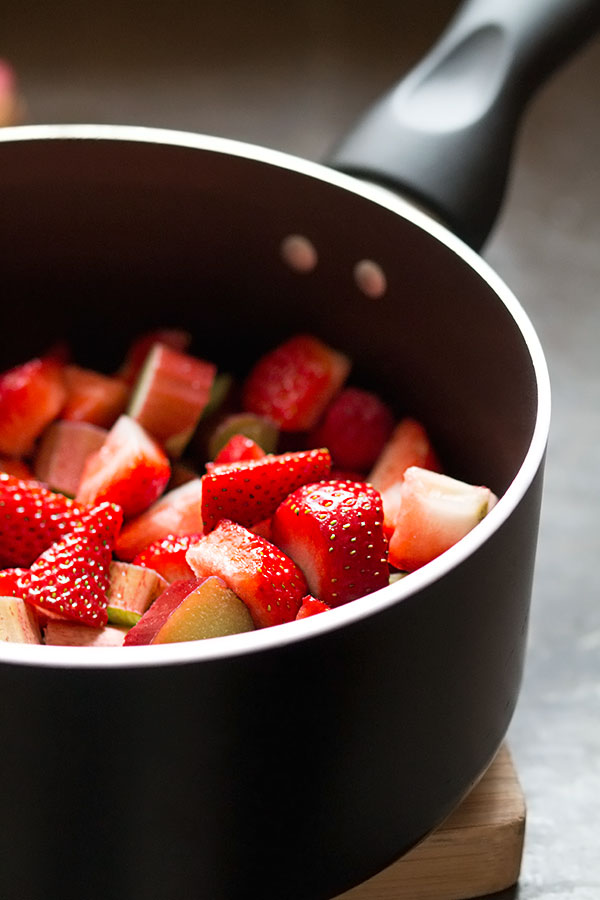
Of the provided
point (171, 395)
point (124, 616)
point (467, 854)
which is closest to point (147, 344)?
point (171, 395)

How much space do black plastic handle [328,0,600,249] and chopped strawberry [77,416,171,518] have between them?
23cm

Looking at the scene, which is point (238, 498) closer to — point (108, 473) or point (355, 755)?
point (108, 473)

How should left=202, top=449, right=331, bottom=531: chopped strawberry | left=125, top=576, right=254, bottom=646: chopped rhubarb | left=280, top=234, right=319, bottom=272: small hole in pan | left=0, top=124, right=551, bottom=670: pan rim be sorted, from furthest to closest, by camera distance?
left=280, top=234, right=319, bottom=272: small hole in pan → left=202, top=449, right=331, bottom=531: chopped strawberry → left=125, top=576, right=254, bottom=646: chopped rhubarb → left=0, top=124, right=551, bottom=670: pan rim

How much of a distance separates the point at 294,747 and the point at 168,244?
46 cm

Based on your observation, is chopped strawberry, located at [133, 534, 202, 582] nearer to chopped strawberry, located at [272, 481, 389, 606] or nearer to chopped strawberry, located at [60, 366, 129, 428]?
chopped strawberry, located at [272, 481, 389, 606]

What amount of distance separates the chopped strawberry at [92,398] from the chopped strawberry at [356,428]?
0.16 meters

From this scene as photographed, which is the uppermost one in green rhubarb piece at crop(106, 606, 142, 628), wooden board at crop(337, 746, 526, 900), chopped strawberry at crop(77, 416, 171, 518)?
chopped strawberry at crop(77, 416, 171, 518)

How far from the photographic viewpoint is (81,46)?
1.42 m

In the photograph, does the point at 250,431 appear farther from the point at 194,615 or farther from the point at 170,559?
the point at 194,615

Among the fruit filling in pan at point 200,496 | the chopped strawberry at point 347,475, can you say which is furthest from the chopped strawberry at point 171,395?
the chopped strawberry at point 347,475

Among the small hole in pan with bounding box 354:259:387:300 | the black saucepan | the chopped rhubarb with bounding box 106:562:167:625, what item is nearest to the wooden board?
the black saucepan

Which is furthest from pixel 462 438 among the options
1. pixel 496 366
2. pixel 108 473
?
pixel 108 473

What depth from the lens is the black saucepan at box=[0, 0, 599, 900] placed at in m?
0.45

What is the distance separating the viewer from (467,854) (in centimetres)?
66
